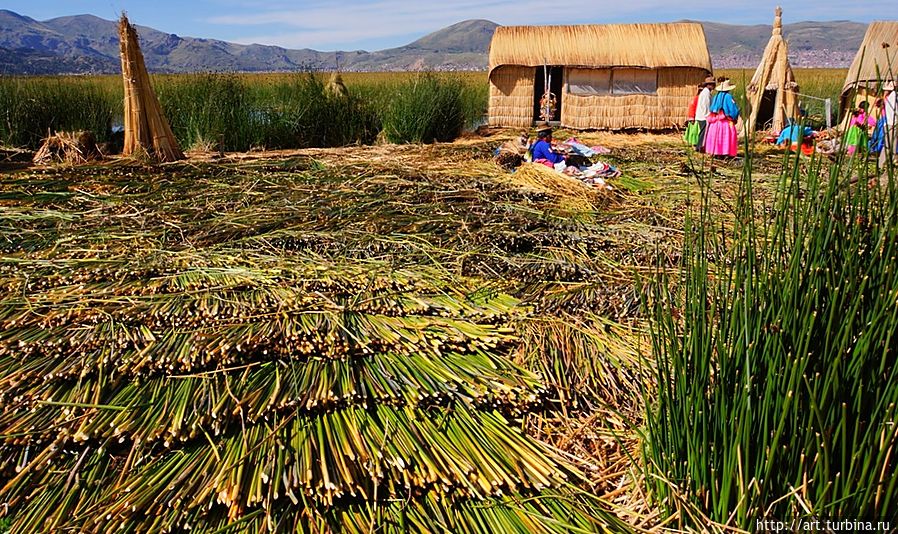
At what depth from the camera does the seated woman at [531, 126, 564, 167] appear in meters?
6.05

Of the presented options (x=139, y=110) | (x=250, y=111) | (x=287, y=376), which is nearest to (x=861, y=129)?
(x=287, y=376)

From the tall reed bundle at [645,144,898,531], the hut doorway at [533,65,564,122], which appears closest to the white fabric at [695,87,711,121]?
the hut doorway at [533,65,564,122]

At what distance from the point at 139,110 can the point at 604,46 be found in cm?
899

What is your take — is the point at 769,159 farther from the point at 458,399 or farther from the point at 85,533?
the point at 85,533

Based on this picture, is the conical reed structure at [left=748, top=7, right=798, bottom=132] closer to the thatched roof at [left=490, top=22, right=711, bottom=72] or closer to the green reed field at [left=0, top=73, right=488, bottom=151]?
the thatched roof at [left=490, top=22, right=711, bottom=72]

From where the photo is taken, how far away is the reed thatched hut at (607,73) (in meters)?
12.2

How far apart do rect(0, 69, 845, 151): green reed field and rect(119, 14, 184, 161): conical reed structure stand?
133 centimetres

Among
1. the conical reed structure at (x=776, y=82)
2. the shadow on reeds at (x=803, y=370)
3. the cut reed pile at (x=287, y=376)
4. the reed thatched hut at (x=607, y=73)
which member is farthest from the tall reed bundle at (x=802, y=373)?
the reed thatched hut at (x=607, y=73)

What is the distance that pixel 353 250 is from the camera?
131 inches

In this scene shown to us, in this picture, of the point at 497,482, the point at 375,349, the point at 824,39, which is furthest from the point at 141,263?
the point at 824,39

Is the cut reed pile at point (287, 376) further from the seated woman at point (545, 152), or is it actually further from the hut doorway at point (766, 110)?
the hut doorway at point (766, 110)

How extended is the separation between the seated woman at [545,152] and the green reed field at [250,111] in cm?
365

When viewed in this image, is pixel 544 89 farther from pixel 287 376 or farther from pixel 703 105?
pixel 287 376

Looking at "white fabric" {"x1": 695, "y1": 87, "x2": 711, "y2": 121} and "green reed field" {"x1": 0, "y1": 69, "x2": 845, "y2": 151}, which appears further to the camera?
Result: "white fabric" {"x1": 695, "y1": 87, "x2": 711, "y2": 121}
